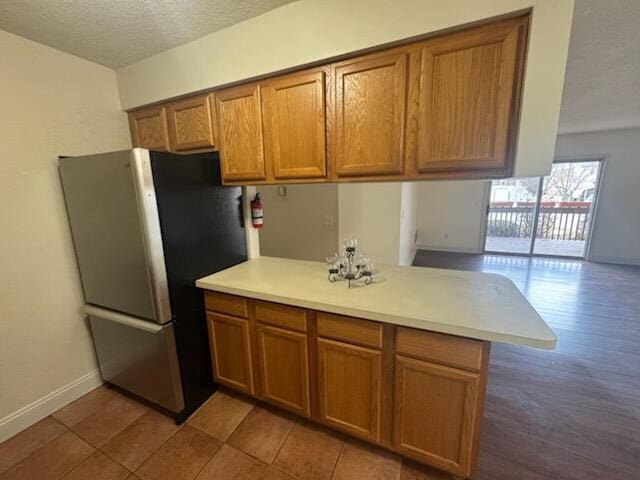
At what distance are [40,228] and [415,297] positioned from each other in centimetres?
236

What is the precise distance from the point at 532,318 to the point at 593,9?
5.78ft

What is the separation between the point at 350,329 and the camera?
51.9 inches

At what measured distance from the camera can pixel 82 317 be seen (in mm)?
1918

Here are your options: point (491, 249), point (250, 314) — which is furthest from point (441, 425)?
point (491, 249)

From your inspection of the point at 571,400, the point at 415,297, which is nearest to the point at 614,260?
the point at 571,400

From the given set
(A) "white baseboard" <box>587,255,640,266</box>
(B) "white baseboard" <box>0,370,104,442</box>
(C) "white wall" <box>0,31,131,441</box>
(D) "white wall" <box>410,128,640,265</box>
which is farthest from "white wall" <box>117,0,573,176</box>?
(A) "white baseboard" <box>587,255,640,266</box>

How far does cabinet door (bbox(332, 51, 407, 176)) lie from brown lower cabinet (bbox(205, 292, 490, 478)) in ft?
2.73

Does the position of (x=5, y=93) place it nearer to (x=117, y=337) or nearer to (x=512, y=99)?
(x=117, y=337)

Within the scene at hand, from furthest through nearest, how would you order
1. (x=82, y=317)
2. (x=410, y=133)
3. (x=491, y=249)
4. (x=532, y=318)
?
1. (x=491, y=249)
2. (x=82, y=317)
3. (x=410, y=133)
4. (x=532, y=318)

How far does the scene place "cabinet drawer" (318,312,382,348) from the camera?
127 centimetres

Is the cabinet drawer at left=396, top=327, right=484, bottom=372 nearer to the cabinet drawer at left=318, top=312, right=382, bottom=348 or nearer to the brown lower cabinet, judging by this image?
the brown lower cabinet

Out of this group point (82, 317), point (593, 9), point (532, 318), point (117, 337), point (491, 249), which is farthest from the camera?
point (491, 249)

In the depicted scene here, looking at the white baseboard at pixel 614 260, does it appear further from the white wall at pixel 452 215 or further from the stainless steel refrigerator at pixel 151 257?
the stainless steel refrigerator at pixel 151 257

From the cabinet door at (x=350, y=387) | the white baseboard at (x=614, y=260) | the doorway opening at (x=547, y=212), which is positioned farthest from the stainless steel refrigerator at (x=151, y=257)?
the white baseboard at (x=614, y=260)
